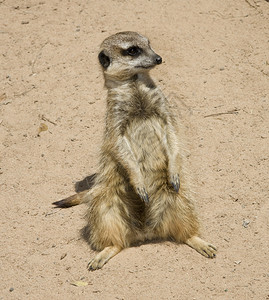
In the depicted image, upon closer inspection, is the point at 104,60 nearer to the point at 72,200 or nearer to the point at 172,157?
the point at 172,157


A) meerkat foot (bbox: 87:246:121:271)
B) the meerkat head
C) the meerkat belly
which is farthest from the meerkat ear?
meerkat foot (bbox: 87:246:121:271)

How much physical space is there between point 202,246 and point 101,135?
152 cm

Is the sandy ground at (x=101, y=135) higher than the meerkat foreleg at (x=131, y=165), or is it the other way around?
the meerkat foreleg at (x=131, y=165)

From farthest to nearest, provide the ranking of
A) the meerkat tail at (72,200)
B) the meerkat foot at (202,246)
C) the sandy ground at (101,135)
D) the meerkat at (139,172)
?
the meerkat tail at (72,200)
the meerkat at (139,172)
the meerkat foot at (202,246)
the sandy ground at (101,135)

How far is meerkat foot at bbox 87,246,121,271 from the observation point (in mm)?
2949

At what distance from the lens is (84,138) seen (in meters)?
4.17

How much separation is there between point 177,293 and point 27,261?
0.97m

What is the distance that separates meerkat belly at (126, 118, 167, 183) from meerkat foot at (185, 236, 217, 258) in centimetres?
43

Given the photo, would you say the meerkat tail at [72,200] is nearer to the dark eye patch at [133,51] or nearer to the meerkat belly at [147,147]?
the meerkat belly at [147,147]

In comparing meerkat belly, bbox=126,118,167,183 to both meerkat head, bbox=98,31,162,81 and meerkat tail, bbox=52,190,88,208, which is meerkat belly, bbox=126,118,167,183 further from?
meerkat tail, bbox=52,190,88,208

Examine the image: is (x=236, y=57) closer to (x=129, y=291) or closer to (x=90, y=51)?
(x=90, y=51)

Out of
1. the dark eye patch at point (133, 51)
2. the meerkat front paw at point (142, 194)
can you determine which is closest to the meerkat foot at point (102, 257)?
the meerkat front paw at point (142, 194)

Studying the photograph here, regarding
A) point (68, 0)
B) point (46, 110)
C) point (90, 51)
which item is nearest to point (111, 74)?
point (46, 110)

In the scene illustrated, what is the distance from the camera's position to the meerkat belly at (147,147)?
10.1ft
